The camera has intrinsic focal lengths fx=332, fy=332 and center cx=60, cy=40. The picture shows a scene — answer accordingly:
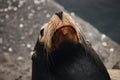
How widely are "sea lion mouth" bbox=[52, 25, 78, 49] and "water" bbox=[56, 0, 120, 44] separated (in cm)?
404

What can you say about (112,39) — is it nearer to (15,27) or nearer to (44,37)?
(15,27)

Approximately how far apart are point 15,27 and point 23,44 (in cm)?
55

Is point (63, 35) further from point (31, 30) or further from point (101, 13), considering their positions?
point (101, 13)

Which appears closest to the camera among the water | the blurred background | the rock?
the rock

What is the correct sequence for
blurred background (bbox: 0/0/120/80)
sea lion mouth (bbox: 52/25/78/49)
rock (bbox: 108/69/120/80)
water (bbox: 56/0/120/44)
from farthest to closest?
1. water (bbox: 56/0/120/44)
2. blurred background (bbox: 0/0/120/80)
3. rock (bbox: 108/69/120/80)
4. sea lion mouth (bbox: 52/25/78/49)

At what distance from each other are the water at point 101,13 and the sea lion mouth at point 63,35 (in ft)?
13.2

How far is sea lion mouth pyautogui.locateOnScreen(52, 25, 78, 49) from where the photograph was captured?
2582 millimetres

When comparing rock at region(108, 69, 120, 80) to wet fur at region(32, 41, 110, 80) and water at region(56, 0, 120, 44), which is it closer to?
wet fur at region(32, 41, 110, 80)

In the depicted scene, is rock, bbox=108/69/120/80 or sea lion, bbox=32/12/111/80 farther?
rock, bbox=108/69/120/80

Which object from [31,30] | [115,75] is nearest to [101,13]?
[31,30]

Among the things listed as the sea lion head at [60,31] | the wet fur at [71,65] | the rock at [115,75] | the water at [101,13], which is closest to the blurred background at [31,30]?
the water at [101,13]

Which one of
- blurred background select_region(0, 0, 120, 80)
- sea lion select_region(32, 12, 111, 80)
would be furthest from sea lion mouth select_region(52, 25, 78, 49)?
blurred background select_region(0, 0, 120, 80)

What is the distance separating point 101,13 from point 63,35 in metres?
5.26

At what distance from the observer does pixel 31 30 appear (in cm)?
628
